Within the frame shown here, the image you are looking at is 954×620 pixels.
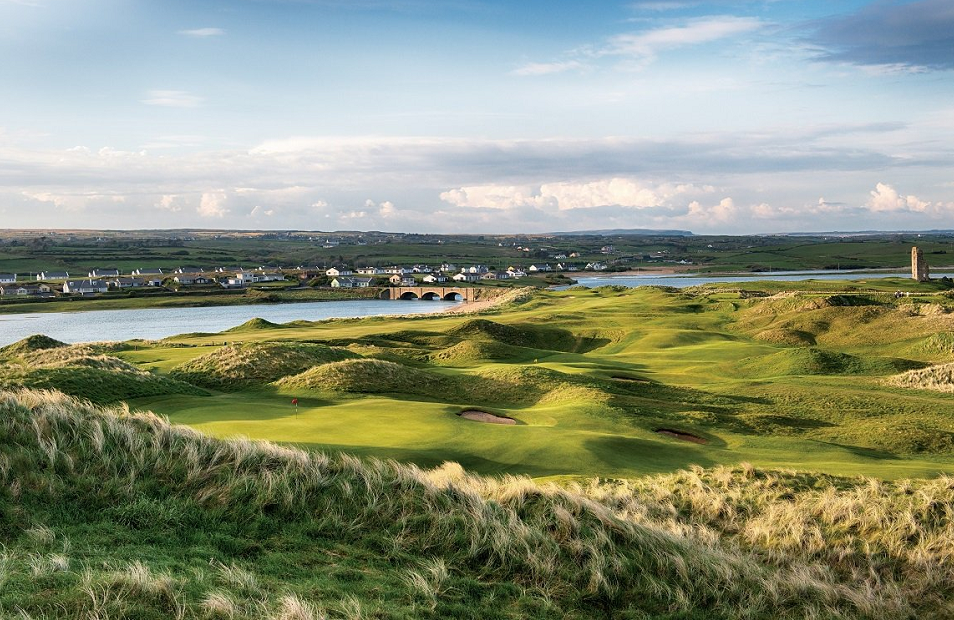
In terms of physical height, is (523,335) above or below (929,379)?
above

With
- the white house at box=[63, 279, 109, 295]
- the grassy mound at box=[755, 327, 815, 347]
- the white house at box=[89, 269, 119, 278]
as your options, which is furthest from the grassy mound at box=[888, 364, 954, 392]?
the white house at box=[89, 269, 119, 278]

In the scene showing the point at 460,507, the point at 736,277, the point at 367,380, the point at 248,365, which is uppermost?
the point at 460,507

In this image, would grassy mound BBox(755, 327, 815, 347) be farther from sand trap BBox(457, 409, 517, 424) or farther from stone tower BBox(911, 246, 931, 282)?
stone tower BBox(911, 246, 931, 282)

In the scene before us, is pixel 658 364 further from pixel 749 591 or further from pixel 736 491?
pixel 749 591

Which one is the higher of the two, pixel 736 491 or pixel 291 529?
pixel 291 529

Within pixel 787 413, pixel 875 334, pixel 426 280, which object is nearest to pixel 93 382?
pixel 787 413

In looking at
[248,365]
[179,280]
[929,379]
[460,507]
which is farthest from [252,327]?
[179,280]

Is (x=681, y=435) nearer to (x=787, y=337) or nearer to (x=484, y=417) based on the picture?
(x=484, y=417)
